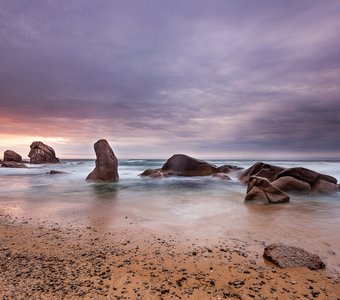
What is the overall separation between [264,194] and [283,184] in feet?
14.6

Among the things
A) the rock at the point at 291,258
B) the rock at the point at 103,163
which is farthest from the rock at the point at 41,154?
the rock at the point at 291,258

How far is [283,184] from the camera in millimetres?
13789

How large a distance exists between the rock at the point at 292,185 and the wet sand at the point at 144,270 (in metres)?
9.38

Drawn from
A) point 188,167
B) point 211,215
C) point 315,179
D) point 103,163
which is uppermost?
point 103,163

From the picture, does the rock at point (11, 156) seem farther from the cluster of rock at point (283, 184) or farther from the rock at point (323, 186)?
the rock at point (323, 186)

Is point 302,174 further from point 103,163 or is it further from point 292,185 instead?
point 103,163

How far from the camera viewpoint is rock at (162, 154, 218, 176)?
23719mm

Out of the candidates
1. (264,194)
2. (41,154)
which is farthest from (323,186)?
(41,154)

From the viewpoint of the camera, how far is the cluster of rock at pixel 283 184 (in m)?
10.2

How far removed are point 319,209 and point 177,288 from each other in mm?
8044

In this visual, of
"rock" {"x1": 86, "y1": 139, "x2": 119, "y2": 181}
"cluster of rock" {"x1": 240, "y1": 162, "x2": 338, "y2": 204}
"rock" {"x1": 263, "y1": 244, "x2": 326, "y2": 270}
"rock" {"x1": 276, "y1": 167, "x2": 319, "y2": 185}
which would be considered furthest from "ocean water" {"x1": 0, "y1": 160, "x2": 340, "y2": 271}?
"rock" {"x1": 86, "y1": 139, "x2": 119, "y2": 181}

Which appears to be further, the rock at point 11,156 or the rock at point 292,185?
Answer: the rock at point 11,156

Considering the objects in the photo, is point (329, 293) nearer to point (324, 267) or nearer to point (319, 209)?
point (324, 267)

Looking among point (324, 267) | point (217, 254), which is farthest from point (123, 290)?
point (324, 267)
